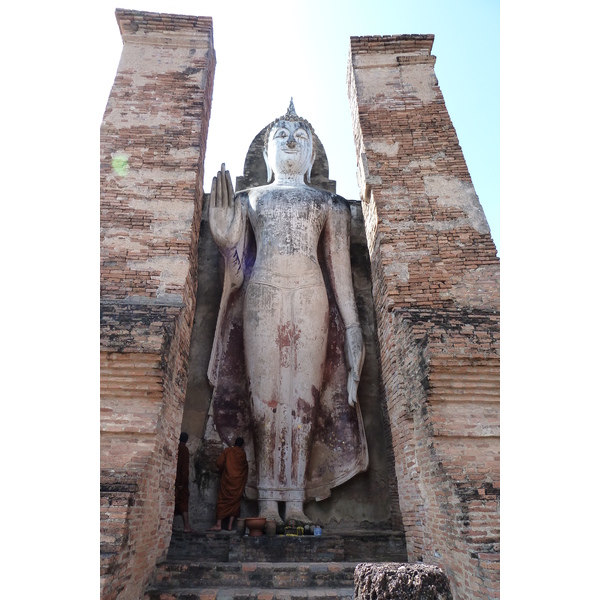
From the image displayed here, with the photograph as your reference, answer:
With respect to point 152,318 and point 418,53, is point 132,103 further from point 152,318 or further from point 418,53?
point 418,53

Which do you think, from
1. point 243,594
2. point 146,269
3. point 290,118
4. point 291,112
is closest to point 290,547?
point 243,594

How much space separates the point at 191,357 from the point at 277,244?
2003 mm

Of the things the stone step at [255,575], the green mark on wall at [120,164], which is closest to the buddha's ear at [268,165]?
the green mark on wall at [120,164]

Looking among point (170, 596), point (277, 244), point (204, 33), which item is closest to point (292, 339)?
point (277, 244)

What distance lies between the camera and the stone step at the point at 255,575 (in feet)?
15.4

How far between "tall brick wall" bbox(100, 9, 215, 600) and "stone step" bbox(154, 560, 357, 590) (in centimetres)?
23

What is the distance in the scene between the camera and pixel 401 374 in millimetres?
5672

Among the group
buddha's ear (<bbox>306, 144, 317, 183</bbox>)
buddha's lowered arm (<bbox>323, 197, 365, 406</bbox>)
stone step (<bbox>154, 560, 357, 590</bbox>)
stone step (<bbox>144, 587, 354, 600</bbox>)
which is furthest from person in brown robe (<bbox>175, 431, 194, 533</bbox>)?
buddha's ear (<bbox>306, 144, 317, 183</bbox>)

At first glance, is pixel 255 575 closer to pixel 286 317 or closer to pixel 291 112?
pixel 286 317

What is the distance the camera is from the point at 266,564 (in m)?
4.88

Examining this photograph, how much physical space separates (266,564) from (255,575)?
0.58 feet

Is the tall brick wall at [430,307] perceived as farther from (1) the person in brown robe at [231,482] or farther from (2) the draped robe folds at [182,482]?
(2) the draped robe folds at [182,482]

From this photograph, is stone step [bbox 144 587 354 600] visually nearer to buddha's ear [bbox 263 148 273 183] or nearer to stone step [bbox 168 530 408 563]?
stone step [bbox 168 530 408 563]

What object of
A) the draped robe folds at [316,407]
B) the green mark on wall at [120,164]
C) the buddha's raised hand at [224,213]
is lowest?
the draped robe folds at [316,407]
